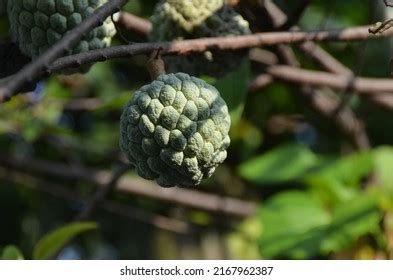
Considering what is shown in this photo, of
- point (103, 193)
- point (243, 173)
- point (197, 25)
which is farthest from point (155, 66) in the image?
point (243, 173)

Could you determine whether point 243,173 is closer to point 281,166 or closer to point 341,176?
point 281,166

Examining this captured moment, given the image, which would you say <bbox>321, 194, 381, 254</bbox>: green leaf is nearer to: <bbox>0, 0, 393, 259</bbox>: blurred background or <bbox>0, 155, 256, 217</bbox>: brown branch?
<bbox>0, 0, 393, 259</bbox>: blurred background

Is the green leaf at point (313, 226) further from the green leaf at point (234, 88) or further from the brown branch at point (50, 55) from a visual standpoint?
→ the brown branch at point (50, 55)

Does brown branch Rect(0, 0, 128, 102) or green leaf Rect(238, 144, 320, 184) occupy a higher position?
green leaf Rect(238, 144, 320, 184)

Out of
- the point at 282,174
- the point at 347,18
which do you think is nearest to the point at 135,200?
the point at 282,174

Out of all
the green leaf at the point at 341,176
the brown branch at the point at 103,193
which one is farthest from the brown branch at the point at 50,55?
the green leaf at the point at 341,176

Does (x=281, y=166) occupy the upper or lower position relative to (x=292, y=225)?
upper

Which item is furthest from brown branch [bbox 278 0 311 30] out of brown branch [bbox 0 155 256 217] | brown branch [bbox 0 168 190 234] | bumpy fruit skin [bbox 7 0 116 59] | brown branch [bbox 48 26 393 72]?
brown branch [bbox 0 168 190 234]

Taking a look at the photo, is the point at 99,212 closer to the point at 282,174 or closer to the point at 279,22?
the point at 282,174
